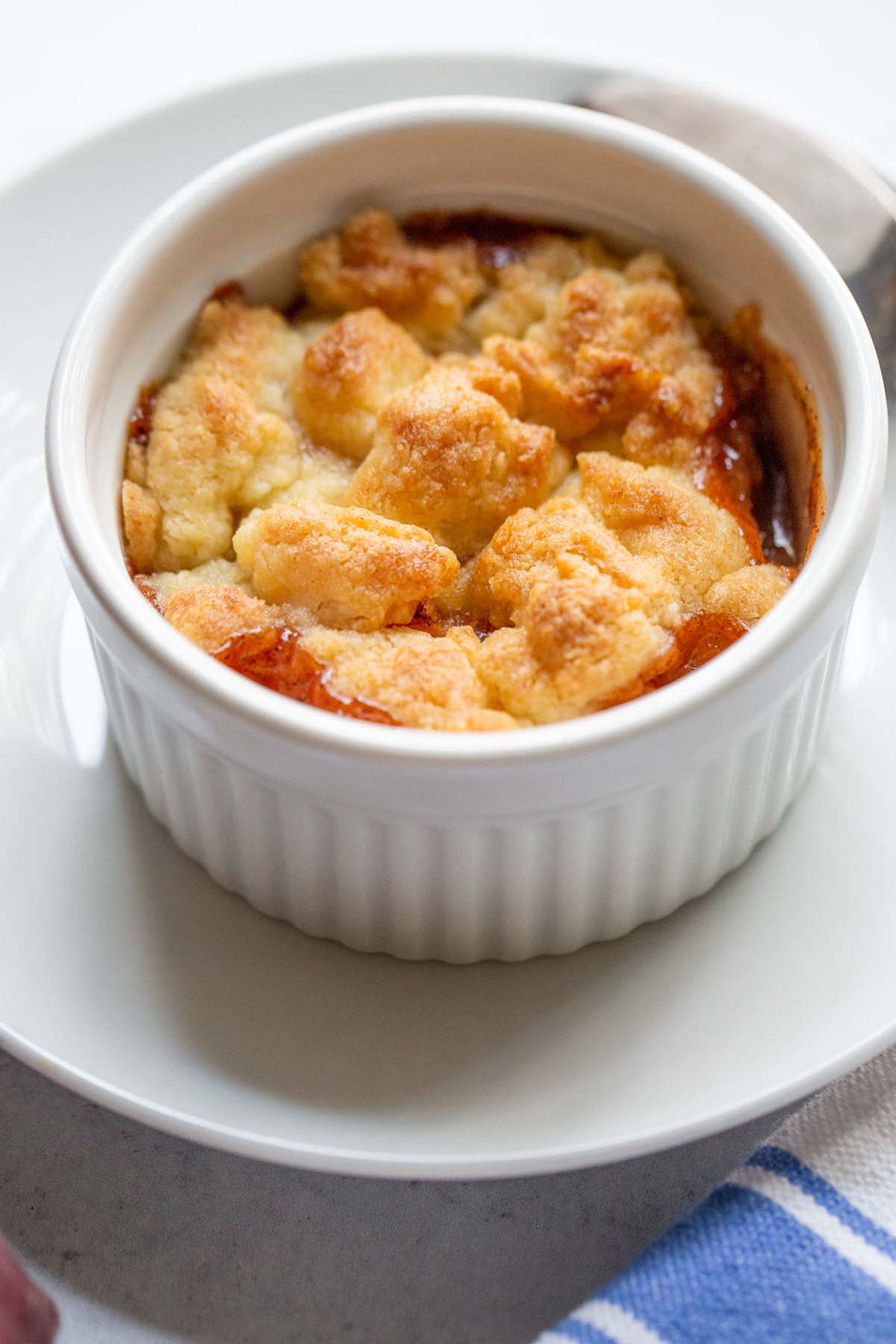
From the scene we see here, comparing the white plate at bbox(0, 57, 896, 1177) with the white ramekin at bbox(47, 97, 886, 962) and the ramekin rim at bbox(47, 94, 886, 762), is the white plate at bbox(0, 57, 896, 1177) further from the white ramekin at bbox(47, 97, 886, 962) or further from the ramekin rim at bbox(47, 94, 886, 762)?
the ramekin rim at bbox(47, 94, 886, 762)

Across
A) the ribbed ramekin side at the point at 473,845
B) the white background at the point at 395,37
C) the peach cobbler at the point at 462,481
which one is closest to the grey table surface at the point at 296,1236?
the ribbed ramekin side at the point at 473,845

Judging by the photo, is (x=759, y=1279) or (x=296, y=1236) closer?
(x=759, y=1279)

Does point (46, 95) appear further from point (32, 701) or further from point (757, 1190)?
point (757, 1190)

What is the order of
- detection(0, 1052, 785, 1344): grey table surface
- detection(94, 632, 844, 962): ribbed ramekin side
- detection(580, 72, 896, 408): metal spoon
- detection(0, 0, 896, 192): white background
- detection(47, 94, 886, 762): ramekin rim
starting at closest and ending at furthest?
1. detection(47, 94, 886, 762): ramekin rim
2. detection(94, 632, 844, 962): ribbed ramekin side
3. detection(0, 1052, 785, 1344): grey table surface
4. detection(580, 72, 896, 408): metal spoon
5. detection(0, 0, 896, 192): white background

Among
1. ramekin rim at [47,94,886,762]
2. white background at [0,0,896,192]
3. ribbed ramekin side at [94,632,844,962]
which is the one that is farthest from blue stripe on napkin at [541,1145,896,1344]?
white background at [0,0,896,192]

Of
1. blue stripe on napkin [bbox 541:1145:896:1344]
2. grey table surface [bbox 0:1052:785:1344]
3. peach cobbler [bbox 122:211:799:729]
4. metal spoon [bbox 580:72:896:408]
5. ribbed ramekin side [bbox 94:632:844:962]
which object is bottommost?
grey table surface [bbox 0:1052:785:1344]

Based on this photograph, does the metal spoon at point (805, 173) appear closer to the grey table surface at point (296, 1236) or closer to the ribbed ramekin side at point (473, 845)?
the ribbed ramekin side at point (473, 845)

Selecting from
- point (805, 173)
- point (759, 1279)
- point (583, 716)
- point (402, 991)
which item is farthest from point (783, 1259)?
point (805, 173)

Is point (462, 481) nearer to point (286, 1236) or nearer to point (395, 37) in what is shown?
point (286, 1236)
